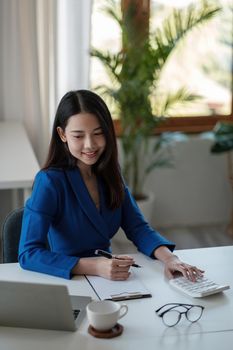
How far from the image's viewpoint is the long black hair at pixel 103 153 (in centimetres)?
209

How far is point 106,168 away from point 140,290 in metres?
0.50

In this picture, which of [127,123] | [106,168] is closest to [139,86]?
[127,123]

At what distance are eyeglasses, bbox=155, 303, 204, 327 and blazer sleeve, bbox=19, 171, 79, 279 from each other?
13.2 inches

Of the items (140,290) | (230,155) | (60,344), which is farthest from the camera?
(230,155)

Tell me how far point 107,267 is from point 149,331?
0.34 m

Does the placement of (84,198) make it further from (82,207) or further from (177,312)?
(177,312)

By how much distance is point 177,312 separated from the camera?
5.73 feet

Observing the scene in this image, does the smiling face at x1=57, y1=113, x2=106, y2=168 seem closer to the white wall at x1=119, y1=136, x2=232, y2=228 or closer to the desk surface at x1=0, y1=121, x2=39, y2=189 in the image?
the desk surface at x1=0, y1=121, x2=39, y2=189

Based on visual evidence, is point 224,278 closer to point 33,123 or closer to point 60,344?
point 60,344

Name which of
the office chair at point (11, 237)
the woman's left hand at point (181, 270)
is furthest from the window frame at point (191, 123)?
the woman's left hand at point (181, 270)

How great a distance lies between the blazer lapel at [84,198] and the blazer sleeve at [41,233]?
0.21 ft

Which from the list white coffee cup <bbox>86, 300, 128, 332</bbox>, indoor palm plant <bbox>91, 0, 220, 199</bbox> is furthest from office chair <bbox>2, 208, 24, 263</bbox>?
indoor palm plant <bbox>91, 0, 220, 199</bbox>

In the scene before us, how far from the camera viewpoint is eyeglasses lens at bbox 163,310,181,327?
1.68 m

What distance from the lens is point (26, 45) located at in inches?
151
